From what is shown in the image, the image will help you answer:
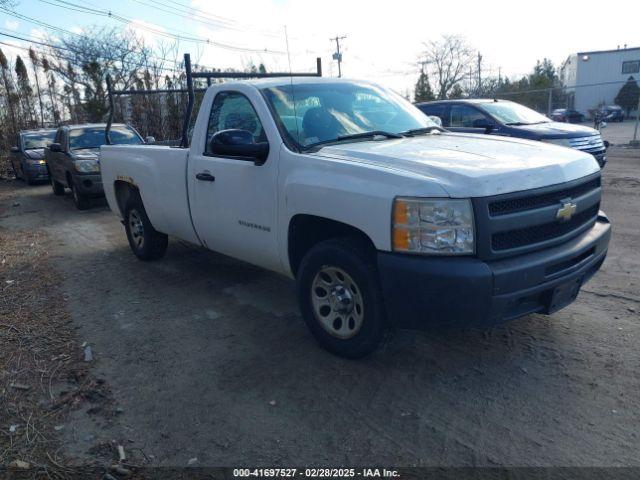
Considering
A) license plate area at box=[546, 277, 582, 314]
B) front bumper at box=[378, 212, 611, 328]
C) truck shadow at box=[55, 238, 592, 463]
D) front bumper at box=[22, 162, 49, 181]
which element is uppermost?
front bumper at box=[378, 212, 611, 328]

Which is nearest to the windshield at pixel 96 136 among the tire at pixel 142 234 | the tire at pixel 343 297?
the tire at pixel 142 234

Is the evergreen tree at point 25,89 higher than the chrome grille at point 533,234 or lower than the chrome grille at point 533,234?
higher

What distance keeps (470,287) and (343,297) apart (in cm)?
98

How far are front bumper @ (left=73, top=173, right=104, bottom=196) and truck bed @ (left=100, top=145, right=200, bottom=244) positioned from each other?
186 inches

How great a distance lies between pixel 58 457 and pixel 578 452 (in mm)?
2767

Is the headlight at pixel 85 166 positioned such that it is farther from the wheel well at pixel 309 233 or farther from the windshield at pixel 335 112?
the wheel well at pixel 309 233

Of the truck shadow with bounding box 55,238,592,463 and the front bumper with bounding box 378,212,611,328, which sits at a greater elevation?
the front bumper with bounding box 378,212,611,328

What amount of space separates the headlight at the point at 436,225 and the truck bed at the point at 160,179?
2791mm

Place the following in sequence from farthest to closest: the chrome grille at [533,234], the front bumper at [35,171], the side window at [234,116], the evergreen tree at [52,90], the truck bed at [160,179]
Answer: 1. the evergreen tree at [52,90]
2. the front bumper at [35,171]
3. the truck bed at [160,179]
4. the side window at [234,116]
5. the chrome grille at [533,234]

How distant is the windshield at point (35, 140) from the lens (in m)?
16.6

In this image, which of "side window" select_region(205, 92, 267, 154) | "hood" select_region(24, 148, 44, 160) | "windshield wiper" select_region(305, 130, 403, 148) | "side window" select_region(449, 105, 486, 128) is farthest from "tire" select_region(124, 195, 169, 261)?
"hood" select_region(24, 148, 44, 160)

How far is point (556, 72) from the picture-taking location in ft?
220

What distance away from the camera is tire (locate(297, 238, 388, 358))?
3.45 m

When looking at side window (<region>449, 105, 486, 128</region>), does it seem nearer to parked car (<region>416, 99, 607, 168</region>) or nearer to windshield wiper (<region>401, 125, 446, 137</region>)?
parked car (<region>416, 99, 607, 168</region>)
